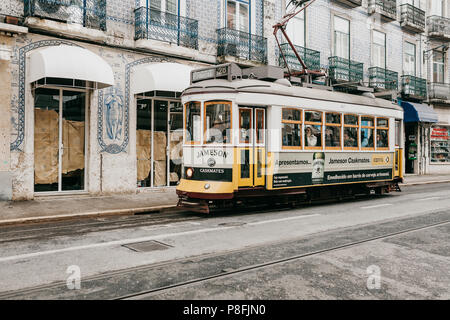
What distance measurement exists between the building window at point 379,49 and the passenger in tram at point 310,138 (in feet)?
49.6

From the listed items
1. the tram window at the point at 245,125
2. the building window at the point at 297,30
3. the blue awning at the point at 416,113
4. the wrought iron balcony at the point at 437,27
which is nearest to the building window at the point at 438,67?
the wrought iron balcony at the point at 437,27

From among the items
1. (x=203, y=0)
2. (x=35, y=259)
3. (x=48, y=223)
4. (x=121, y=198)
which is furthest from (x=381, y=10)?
(x=35, y=259)

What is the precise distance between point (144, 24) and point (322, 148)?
7322mm

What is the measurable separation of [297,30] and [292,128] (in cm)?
1107

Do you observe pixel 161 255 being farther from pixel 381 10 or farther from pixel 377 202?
pixel 381 10

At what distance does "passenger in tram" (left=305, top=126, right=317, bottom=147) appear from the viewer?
10.8 m

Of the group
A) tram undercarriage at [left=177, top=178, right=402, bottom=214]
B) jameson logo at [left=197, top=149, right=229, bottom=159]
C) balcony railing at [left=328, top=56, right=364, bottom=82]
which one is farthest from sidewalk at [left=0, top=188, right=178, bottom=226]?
balcony railing at [left=328, top=56, right=364, bottom=82]

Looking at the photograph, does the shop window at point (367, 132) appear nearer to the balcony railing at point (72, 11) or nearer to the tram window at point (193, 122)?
the tram window at point (193, 122)

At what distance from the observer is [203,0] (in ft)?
50.8

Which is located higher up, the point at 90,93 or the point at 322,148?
the point at 90,93

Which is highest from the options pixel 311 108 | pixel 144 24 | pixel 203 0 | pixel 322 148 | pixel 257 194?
pixel 203 0

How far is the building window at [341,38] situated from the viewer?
70.5 ft

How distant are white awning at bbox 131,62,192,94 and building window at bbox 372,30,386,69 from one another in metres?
14.7

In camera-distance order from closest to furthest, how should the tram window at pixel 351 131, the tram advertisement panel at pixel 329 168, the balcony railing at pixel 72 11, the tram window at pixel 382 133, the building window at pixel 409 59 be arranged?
the tram advertisement panel at pixel 329 168, the balcony railing at pixel 72 11, the tram window at pixel 351 131, the tram window at pixel 382 133, the building window at pixel 409 59
